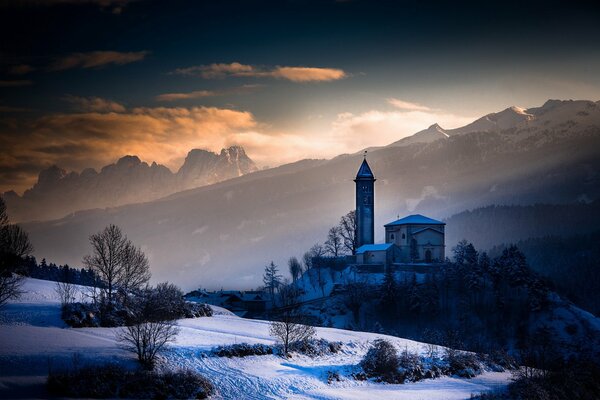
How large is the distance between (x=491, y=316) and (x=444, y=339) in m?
15.5

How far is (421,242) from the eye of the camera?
109 metres

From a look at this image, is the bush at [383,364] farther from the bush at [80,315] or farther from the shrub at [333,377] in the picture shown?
the bush at [80,315]

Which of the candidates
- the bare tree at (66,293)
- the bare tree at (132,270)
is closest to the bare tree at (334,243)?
the bare tree at (132,270)

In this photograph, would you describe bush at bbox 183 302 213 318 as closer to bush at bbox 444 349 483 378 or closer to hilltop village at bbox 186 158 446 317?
bush at bbox 444 349 483 378

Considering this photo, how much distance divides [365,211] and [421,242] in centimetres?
1403

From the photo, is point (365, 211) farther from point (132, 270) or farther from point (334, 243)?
point (132, 270)

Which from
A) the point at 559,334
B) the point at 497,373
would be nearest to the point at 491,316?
the point at 559,334

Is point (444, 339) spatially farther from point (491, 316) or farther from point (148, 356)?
point (148, 356)

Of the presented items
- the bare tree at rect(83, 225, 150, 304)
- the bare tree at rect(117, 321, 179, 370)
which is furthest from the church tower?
the bare tree at rect(117, 321, 179, 370)

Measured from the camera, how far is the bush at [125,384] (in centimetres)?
3956

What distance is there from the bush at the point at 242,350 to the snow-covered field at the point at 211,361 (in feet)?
2.36

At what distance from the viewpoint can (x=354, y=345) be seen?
61812 mm

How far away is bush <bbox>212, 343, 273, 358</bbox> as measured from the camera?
51.2 m

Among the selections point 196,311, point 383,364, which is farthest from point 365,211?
point 383,364
